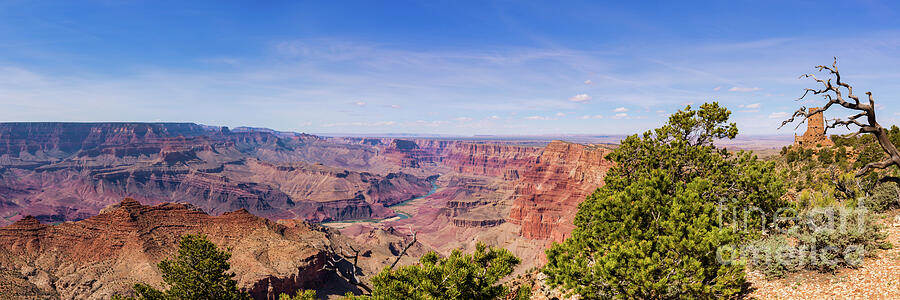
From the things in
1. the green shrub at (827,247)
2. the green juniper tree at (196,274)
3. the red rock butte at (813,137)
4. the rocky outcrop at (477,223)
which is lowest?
the rocky outcrop at (477,223)

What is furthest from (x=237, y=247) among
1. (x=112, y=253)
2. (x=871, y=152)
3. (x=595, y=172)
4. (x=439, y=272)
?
(x=595, y=172)

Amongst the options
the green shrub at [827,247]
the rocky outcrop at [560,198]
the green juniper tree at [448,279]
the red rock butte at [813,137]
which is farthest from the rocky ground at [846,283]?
the rocky outcrop at [560,198]

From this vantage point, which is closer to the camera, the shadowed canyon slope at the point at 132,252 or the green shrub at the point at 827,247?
the green shrub at the point at 827,247

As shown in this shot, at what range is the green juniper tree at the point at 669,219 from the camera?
603 inches

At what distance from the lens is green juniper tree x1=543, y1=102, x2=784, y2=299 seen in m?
15.3

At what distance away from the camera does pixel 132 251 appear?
6794cm

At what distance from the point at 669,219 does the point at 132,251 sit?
84.8m

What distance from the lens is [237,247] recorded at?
242 feet

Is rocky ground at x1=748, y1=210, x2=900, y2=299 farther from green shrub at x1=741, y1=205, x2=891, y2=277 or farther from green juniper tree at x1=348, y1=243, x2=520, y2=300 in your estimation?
green juniper tree at x1=348, y1=243, x2=520, y2=300

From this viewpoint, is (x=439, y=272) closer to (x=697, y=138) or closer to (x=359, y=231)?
(x=697, y=138)

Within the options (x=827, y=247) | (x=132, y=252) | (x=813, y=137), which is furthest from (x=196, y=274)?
(x=813, y=137)

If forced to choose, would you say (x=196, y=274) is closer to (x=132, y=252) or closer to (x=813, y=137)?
(x=132, y=252)

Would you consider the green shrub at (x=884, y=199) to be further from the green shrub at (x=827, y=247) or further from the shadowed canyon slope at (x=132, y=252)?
the shadowed canyon slope at (x=132, y=252)

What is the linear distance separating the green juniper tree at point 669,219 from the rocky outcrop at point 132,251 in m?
45.8
